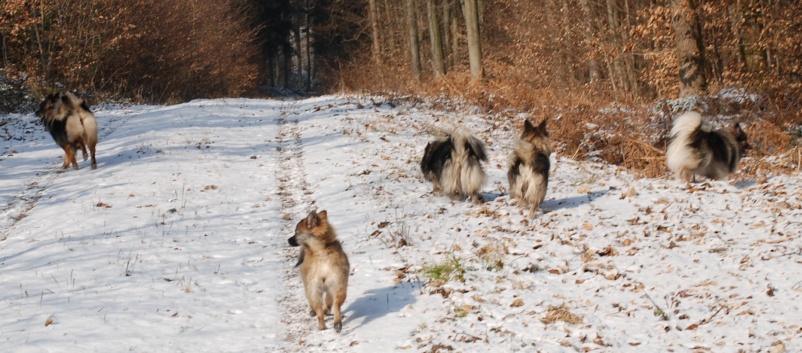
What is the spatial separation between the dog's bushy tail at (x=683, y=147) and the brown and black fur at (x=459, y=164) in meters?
3.38

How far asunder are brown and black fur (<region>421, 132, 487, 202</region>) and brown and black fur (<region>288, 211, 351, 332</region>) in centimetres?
467

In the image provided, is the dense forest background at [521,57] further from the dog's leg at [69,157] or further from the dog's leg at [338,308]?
the dog's leg at [69,157]

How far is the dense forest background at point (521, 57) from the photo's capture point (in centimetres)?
1683

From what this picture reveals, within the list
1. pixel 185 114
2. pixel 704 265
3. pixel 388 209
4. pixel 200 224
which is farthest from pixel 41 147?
pixel 704 265

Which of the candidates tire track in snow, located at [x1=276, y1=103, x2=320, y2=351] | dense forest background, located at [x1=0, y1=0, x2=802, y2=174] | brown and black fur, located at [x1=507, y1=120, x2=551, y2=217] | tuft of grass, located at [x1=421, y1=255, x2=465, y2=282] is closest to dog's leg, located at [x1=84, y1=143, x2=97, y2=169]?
tire track in snow, located at [x1=276, y1=103, x2=320, y2=351]

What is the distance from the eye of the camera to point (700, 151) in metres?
11.9

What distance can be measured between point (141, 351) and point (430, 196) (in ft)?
22.6

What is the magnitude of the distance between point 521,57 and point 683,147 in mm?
23732

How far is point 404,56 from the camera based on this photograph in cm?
4603

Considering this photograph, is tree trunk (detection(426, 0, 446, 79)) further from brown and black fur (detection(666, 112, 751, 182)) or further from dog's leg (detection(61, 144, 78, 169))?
brown and black fur (detection(666, 112, 751, 182))

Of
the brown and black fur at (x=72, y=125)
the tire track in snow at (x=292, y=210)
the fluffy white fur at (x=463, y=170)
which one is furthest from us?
the brown and black fur at (x=72, y=125)

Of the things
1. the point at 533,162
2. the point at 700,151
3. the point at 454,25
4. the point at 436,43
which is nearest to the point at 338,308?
the point at 533,162

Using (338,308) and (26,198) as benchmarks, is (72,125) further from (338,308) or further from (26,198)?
(338,308)

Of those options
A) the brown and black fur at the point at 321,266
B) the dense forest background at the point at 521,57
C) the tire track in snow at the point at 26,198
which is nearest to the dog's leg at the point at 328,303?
the brown and black fur at the point at 321,266
